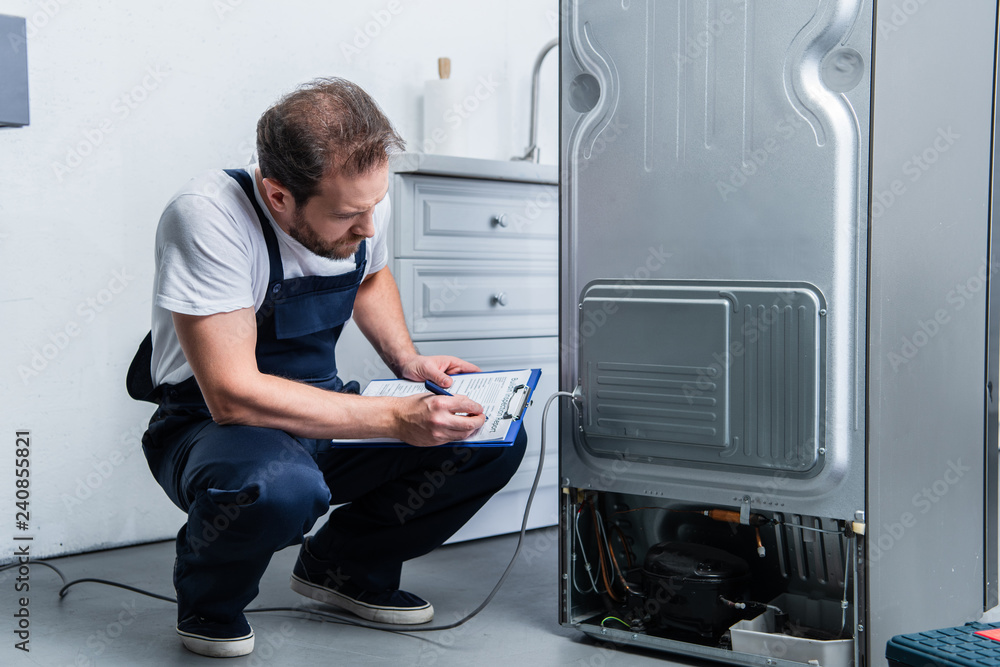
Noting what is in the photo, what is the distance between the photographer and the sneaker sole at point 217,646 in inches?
59.0

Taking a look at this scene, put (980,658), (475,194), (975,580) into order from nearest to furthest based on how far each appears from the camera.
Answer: (980,658)
(975,580)
(475,194)

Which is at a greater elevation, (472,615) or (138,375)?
A: (138,375)

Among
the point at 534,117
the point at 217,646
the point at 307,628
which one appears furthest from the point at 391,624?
the point at 534,117

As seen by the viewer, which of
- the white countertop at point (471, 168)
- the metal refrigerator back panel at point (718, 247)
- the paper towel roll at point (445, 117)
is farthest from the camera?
the paper towel roll at point (445, 117)

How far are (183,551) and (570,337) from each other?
695 mm

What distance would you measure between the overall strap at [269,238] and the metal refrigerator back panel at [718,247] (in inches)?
18.0

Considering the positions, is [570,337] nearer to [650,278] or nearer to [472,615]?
[650,278]

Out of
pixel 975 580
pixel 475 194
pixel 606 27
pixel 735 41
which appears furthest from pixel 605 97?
pixel 975 580

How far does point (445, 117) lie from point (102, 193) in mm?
839

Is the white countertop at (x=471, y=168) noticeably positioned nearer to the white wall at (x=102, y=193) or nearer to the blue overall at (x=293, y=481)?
the blue overall at (x=293, y=481)

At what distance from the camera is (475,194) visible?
215 cm

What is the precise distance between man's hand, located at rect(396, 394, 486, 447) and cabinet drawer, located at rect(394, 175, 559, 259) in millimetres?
638

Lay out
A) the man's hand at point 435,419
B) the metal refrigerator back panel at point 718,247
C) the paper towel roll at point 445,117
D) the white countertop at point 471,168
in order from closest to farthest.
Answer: the metal refrigerator back panel at point 718,247 < the man's hand at point 435,419 < the white countertop at point 471,168 < the paper towel roll at point 445,117

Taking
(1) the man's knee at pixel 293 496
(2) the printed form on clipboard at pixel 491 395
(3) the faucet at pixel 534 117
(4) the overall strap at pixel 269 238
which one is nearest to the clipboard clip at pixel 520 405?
(2) the printed form on clipboard at pixel 491 395
